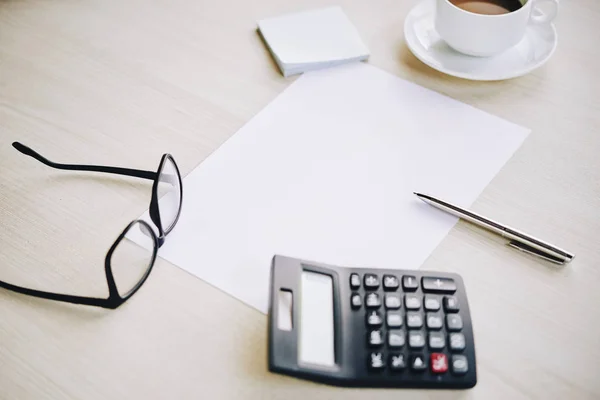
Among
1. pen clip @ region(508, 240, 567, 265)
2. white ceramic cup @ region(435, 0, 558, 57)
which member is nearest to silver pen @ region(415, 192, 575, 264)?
pen clip @ region(508, 240, 567, 265)

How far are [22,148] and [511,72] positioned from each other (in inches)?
19.8

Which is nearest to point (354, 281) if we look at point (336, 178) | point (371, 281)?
point (371, 281)

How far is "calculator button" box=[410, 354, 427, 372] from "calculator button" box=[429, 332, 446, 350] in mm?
11

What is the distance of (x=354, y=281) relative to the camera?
0.47 m

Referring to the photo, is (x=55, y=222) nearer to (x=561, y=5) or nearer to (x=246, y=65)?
(x=246, y=65)

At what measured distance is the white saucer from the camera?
0.65 meters

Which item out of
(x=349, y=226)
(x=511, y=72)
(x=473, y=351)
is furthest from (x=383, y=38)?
(x=473, y=351)

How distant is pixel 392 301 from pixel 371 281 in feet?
0.07

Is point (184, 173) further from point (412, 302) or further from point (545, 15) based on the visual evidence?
point (545, 15)

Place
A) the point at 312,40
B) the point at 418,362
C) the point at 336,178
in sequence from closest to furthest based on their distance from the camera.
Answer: the point at 418,362 → the point at 336,178 → the point at 312,40

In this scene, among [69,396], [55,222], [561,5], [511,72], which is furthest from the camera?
[561,5]

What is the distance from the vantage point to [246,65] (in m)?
0.68

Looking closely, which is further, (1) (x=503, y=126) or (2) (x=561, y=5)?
(2) (x=561, y=5)

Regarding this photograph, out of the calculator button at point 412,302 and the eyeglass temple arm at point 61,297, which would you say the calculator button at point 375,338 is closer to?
the calculator button at point 412,302
